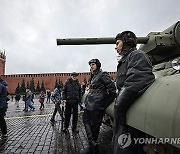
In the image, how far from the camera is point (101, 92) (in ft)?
15.0

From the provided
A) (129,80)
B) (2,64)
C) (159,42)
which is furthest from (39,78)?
(129,80)

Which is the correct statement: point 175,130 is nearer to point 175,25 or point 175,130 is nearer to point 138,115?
point 138,115

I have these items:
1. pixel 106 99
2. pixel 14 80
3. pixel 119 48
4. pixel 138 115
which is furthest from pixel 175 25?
pixel 14 80

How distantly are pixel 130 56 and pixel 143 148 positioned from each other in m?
1.00

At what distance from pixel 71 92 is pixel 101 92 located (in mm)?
2726

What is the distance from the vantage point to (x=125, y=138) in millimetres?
2633

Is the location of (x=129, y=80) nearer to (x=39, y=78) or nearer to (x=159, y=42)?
(x=159, y=42)

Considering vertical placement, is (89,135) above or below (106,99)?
below

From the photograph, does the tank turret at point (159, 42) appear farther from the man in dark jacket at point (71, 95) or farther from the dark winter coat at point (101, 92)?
the man in dark jacket at point (71, 95)

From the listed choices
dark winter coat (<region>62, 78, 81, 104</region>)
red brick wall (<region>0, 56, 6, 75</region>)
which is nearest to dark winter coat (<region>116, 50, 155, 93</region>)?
dark winter coat (<region>62, 78, 81, 104</region>)

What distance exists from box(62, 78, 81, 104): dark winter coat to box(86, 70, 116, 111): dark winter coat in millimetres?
2502

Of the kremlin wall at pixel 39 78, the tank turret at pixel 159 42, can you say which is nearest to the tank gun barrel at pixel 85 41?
the tank turret at pixel 159 42

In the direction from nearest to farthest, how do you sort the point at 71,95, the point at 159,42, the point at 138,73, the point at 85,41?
the point at 138,73
the point at 159,42
the point at 85,41
the point at 71,95

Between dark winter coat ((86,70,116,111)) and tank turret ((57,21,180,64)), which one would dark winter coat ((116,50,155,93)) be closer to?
dark winter coat ((86,70,116,111))
